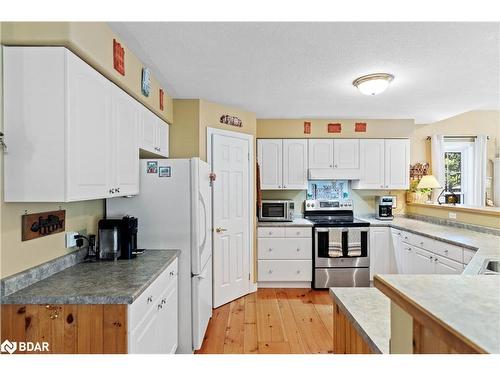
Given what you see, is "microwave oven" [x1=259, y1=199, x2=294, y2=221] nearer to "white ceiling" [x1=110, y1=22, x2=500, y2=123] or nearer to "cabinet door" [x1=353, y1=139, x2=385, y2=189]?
"cabinet door" [x1=353, y1=139, x2=385, y2=189]

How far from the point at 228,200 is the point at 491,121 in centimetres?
446

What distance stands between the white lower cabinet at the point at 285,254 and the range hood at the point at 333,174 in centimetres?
80

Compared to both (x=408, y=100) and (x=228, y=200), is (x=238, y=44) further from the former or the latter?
(x=408, y=100)

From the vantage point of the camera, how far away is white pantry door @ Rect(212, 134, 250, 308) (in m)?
3.35

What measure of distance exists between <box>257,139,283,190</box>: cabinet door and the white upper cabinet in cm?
121

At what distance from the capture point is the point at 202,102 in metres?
3.29

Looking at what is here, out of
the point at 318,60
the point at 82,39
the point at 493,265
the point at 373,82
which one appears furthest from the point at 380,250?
the point at 82,39

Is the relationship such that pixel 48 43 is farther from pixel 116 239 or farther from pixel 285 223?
pixel 285 223

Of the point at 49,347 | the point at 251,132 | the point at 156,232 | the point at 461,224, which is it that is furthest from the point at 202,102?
the point at 461,224

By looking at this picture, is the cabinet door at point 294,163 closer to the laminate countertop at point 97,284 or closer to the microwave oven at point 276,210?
the microwave oven at point 276,210

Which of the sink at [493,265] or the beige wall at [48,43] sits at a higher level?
the beige wall at [48,43]

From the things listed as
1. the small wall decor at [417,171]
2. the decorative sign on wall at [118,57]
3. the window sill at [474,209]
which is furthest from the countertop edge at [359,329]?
the small wall decor at [417,171]

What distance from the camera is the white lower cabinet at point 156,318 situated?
1481mm

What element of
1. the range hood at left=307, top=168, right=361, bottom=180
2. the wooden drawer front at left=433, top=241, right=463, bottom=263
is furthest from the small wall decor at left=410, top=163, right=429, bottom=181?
the wooden drawer front at left=433, top=241, right=463, bottom=263
